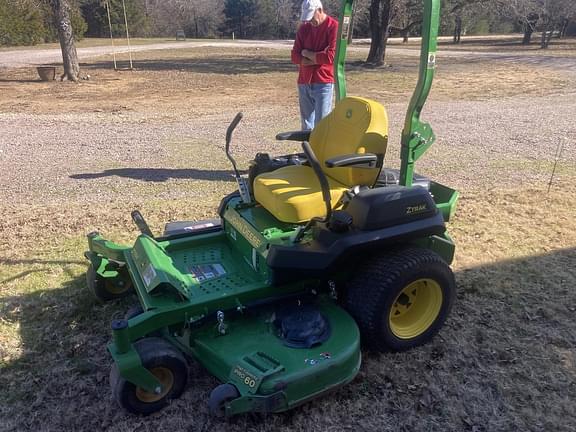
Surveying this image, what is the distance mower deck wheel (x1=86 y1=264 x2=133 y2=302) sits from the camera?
3559 mm

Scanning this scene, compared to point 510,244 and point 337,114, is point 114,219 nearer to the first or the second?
point 337,114

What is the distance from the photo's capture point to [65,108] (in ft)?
36.1

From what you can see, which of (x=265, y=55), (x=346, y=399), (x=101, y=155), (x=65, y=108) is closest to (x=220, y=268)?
(x=346, y=399)

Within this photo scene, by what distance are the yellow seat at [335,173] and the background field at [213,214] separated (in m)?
0.97

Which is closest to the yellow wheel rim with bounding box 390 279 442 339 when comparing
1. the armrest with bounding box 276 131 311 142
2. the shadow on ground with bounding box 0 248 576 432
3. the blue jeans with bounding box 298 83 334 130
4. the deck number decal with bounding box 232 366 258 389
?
the shadow on ground with bounding box 0 248 576 432

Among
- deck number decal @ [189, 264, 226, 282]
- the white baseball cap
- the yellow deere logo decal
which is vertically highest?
the white baseball cap

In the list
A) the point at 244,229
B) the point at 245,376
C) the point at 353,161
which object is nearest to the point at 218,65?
the point at 244,229

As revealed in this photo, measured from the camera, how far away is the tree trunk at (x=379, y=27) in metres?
18.9

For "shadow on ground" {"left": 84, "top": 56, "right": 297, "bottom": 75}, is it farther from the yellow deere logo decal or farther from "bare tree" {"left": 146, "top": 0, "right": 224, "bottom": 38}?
"bare tree" {"left": 146, "top": 0, "right": 224, "bottom": 38}

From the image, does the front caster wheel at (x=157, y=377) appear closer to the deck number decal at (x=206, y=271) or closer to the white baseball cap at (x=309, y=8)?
the deck number decal at (x=206, y=271)

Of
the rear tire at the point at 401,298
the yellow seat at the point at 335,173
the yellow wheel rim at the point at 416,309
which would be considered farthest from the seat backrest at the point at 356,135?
the yellow wheel rim at the point at 416,309

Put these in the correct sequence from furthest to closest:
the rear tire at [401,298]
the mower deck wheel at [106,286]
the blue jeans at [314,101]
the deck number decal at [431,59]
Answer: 1. the blue jeans at [314,101]
2. the mower deck wheel at [106,286]
3. the deck number decal at [431,59]
4. the rear tire at [401,298]

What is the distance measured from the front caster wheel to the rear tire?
0.99 m

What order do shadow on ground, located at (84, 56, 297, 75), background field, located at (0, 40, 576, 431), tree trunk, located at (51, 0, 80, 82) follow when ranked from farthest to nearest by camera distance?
Result: shadow on ground, located at (84, 56, 297, 75), tree trunk, located at (51, 0, 80, 82), background field, located at (0, 40, 576, 431)
